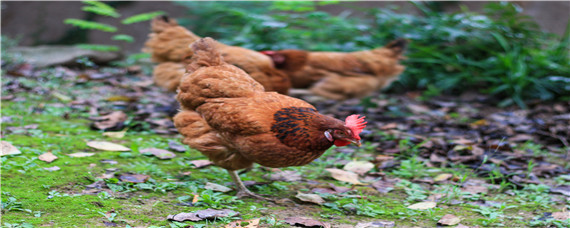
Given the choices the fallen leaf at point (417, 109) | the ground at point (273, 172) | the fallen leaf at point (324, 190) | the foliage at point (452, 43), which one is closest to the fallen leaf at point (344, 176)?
the ground at point (273, 172)

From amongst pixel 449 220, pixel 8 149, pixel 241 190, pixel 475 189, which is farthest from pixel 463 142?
pixel 8 149

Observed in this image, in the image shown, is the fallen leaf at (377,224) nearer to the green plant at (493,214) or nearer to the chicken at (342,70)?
the green plant at (493,214)

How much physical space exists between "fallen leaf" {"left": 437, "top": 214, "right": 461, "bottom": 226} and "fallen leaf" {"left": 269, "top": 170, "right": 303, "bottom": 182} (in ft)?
3.62

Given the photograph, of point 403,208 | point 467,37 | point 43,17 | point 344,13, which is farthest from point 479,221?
point 43,17

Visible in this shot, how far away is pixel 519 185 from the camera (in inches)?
131

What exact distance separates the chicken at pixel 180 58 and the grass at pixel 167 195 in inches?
50.7

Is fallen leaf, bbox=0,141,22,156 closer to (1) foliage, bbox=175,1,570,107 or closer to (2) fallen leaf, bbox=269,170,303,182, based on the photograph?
(2) fallen leaf, bbox=269,170,303,182

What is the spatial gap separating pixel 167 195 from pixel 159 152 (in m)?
0.86

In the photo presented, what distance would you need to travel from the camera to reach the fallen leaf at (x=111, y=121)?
4031 millimetres

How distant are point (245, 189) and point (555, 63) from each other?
5.57 meters

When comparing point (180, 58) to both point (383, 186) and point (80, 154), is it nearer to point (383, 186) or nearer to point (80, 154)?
point (80, 154)

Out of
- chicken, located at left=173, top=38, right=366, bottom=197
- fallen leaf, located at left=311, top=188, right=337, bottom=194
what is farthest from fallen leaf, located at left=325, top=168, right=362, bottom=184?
chicken, located at left=173, top=38, right=366, bottom=197

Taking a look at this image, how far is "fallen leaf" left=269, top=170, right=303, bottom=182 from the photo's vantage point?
3.37 meters

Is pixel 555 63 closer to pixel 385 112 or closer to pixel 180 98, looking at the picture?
pixel 385 112
